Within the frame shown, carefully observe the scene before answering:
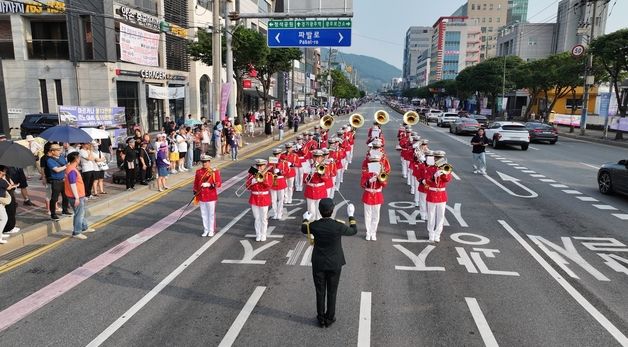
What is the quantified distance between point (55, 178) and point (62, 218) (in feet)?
3.09

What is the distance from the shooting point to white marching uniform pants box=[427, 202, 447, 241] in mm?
9539

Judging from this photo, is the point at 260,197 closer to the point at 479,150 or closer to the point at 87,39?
the point at 479,150

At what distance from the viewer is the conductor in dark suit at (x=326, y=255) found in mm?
5824

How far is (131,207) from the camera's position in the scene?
12.5m

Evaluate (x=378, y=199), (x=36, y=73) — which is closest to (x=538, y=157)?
(x=378, y=199)

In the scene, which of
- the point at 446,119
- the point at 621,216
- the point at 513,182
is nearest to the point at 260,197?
the point at 621,216

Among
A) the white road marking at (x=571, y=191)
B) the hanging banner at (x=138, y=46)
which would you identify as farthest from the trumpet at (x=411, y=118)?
the hanging banner at (x=138, y=46)

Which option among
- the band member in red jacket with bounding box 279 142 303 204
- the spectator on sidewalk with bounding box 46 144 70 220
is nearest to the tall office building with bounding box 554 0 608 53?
the band member in red jacket with bounding box 279 142 303 204

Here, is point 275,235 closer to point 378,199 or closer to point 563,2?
point 378,199

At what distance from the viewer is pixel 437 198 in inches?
375

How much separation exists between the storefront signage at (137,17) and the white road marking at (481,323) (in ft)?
87.8

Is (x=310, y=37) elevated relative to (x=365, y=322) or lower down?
elevated

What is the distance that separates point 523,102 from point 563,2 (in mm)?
21426

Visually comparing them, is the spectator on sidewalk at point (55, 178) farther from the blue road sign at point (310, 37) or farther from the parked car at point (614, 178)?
the parked car at point (614, 178)
